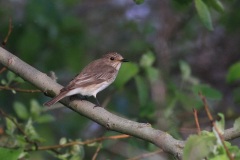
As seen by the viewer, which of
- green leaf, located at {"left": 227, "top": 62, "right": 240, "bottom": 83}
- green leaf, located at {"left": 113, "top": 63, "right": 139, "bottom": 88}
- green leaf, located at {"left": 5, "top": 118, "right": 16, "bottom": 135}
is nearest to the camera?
green leaf, located at {"left": 5, "top": 118, "right": 16, "bottom": 135}

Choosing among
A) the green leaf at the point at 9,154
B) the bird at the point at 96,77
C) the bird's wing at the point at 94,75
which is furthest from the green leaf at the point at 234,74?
the green leaf at the point at 9,154

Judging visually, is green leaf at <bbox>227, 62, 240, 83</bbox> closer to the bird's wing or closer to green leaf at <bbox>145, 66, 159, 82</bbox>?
green leaf at <bbox>145, 66, 159, 82</bbox>


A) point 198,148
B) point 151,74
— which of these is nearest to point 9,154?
point 198,148

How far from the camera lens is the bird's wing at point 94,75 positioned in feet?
14.7

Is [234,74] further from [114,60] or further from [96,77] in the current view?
[114,60]

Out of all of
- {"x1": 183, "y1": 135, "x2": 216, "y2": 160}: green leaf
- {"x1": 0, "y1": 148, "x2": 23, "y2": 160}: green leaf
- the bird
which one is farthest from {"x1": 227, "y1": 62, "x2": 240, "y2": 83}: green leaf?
{"x1": 0, "y1": 148, "x2": 23, "y2": 160}: green leaf

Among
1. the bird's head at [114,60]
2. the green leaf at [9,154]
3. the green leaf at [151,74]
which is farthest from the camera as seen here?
the bird's head at [114,60]

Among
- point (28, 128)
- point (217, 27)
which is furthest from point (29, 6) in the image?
point (217, 27)

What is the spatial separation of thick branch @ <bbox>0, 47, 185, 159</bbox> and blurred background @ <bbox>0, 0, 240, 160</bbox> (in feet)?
1.16

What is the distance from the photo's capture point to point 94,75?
4.88 metres

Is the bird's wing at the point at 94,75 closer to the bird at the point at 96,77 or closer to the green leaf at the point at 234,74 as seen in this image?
the bird at the point at 96,77

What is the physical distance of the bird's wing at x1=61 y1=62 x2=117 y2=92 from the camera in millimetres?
4473

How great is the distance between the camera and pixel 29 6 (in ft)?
17.3

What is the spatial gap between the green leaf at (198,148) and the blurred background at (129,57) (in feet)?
5.93
